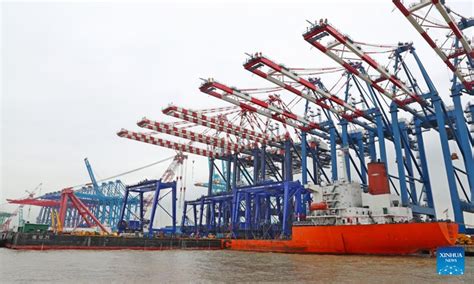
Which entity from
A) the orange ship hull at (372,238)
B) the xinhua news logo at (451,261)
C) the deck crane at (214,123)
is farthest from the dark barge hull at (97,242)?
the xinhua news logo at (451,261)

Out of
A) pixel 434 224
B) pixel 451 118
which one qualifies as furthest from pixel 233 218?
pixel 451 118

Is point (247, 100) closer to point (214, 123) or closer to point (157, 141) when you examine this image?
point (214, 123)

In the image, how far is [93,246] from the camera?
33.5 metres

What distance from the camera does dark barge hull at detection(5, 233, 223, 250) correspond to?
30938 mm

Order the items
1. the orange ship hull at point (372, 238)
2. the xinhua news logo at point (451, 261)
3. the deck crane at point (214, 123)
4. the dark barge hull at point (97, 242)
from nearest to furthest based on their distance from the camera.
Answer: the xinhua news logo at point (451, 261) < the orange ship hull at point (372, 238) < the dark barge hull at point (97, 242) < the deck crane at point (214, 123)

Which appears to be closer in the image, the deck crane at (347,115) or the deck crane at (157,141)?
the deck crane at (347,115)

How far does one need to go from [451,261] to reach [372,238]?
22.6 metres

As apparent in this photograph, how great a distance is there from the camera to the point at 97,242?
33.9 m

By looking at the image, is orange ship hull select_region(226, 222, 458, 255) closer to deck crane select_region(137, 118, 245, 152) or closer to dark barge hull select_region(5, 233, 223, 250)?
dark barge hull select_region(5, 233, 223, 250)

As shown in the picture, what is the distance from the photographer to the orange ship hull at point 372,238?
23906mm

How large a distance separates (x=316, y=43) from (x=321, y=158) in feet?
99.7

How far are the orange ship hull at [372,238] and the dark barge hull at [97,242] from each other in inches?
422

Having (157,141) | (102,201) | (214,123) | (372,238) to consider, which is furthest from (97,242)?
(102,201)

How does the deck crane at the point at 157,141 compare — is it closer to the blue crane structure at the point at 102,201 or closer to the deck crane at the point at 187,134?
the deck crane at the point at 187,134
